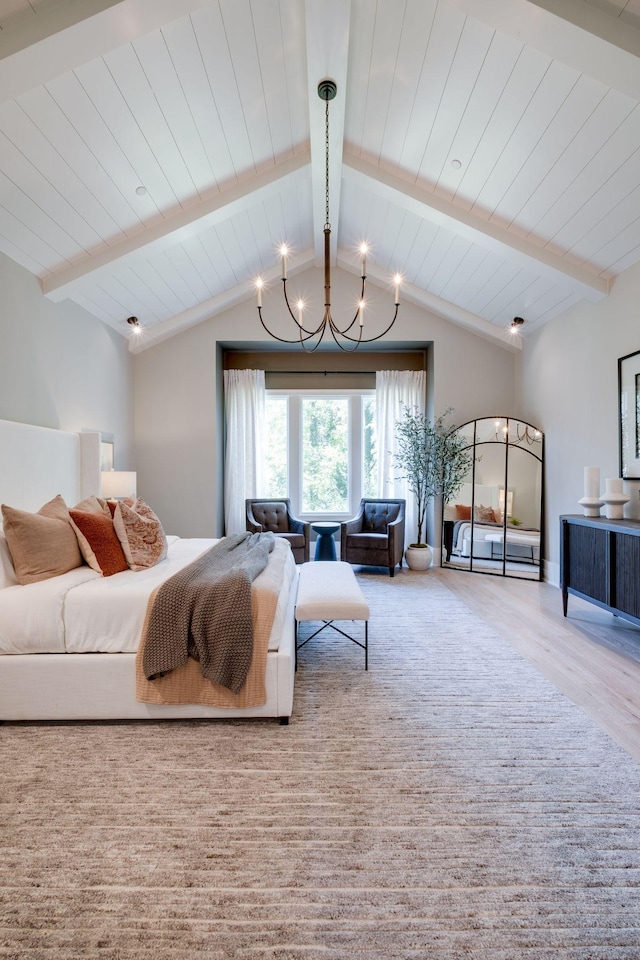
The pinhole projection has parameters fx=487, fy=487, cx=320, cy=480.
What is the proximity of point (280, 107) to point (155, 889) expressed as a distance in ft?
13.9

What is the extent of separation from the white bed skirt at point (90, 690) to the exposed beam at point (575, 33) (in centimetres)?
322

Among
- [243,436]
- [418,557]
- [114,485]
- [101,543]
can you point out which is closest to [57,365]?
[114,485]

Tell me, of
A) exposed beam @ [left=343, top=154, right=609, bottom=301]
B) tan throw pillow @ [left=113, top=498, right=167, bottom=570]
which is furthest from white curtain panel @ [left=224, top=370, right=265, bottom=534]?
tan throw pillow @ [left=113, top=498, right=167, bottom=570]

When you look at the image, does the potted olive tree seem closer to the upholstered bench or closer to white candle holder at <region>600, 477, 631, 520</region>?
white candle holder at <region>600, 477, 631, 520</region>

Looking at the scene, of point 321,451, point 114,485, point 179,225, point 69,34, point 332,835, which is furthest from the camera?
point 321,451

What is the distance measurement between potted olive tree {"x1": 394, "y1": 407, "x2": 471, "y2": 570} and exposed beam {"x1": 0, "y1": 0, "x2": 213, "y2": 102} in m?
4.15

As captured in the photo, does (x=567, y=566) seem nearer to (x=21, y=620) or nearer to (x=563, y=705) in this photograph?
(x=563, y=705)

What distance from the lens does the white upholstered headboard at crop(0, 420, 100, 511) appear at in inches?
124

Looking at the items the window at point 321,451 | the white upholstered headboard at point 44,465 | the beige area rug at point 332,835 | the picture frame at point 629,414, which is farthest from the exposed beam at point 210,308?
the beige area rug at point 332,835

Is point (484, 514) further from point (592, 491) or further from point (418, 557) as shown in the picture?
point (592, 491)

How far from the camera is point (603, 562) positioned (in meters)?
3.36

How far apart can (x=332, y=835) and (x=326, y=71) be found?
12.9 feet

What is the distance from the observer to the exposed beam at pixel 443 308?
5535mm

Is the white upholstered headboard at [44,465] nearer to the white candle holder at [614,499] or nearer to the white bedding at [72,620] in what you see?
the white bedding at [72,620]
